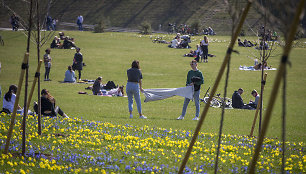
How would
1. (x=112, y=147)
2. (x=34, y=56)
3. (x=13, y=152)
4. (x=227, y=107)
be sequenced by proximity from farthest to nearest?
(x=34, y=56) < (x=227, y=107) < (x=112, y=147) < (x=13, y=152)

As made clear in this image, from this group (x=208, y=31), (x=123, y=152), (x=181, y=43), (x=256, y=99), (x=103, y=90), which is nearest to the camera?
(x=123, y=152)

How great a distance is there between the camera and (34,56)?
36312 millimetres

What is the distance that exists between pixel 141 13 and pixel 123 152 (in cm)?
6294

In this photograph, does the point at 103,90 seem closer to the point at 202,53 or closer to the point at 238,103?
the point at 238,103

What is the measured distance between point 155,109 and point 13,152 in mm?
10137

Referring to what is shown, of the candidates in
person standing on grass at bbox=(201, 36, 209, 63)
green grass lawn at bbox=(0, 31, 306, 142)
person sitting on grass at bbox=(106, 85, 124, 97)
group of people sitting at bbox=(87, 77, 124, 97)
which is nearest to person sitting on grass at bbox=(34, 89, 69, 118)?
green grass lawn at bbox=(0, 31, 306, 142)

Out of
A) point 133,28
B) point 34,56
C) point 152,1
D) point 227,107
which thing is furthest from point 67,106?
point 152,1

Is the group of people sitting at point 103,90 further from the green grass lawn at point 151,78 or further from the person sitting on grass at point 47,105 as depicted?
the person sitting on grass at point 47,105

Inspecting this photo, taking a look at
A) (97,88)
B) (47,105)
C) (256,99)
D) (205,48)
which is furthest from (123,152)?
(205,48)

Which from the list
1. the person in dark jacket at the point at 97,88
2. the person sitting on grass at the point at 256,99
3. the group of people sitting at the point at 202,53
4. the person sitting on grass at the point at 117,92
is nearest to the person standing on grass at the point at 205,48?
the group of people sitting at the point at 202,53

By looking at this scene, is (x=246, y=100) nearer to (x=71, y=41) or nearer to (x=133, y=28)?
(x=71, y=41)

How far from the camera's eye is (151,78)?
2827 centimetres

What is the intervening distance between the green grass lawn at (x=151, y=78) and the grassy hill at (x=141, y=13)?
920cm

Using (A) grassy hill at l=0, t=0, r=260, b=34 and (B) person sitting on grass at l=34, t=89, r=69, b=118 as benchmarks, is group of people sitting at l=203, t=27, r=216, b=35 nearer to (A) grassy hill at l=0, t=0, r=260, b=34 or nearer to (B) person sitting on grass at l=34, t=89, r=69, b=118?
(A) grassy hill at l=0, t=0, r=260, b=34
